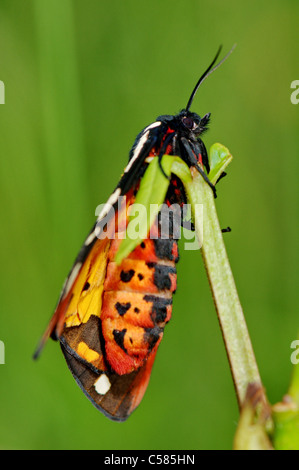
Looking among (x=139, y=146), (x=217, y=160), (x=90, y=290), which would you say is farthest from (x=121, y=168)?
(x=217, y=160)

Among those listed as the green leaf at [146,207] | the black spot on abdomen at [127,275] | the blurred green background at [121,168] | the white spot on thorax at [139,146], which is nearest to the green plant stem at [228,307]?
the green leaf at [146,207]

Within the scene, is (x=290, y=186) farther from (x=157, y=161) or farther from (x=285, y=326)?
(x=157, y=161)

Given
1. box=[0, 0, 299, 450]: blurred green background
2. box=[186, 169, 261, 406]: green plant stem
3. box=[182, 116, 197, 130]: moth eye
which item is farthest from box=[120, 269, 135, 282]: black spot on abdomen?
box=[0, 0, 299, 450]: blurred green background

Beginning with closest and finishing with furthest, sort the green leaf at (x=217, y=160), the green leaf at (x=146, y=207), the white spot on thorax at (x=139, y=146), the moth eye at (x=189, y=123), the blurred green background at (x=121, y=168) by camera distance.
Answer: the green leaf at (x=146, y=207) < the green leaf at (x=217, y=160) < the white spot on thorax at (x=139, y=146) < the moth eye at (x=189, y=123) < the blurred green background at (x=121, y=168)

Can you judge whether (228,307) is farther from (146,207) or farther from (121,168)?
(121,168)

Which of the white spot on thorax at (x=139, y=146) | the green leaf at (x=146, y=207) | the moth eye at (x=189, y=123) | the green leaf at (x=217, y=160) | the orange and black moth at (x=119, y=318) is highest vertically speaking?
the moth eye at (x=189, y=123)

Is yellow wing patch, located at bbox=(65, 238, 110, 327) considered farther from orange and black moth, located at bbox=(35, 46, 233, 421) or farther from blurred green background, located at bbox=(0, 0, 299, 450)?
blurred green background, located at bbox=(0, 0, 299, 450)

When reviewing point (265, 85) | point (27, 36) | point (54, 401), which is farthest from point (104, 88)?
point (54, 401)

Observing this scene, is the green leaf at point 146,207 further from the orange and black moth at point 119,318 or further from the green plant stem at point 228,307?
the orange and black moth at point 119,318
